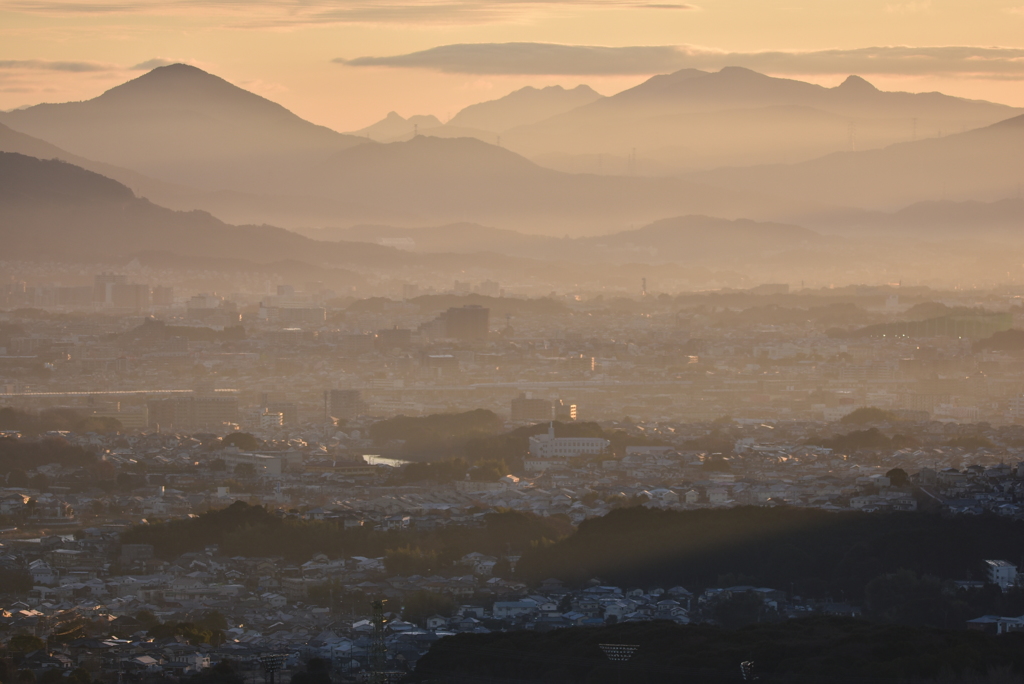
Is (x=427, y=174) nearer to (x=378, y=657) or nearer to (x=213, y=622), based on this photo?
(x=213, y=622)

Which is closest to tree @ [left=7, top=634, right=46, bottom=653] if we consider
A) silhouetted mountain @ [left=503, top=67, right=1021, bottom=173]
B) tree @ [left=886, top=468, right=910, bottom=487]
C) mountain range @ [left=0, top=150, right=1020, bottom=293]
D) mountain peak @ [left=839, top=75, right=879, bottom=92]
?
tree @ [left=886, top=468, right=910, bottom=487]

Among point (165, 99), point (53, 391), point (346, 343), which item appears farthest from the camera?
point (165, 99)

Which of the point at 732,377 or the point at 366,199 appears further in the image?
the point at 366,199

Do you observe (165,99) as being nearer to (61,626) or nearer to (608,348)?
(608,348)

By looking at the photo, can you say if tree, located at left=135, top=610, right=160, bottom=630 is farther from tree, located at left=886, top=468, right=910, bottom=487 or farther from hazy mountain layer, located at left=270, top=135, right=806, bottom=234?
hazy mountain layer, located at left=270, top=135, right=806, bottom=234

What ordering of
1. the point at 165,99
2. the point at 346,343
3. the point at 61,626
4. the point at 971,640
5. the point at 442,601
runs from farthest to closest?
the point at 165,99, the point at 346,343, the point at 442,601, the point at 61,626, the point at 971,640

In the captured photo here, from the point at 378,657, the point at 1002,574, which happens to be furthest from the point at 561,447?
the point at 378,657

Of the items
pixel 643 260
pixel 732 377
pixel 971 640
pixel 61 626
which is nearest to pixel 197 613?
pixel 61 626
